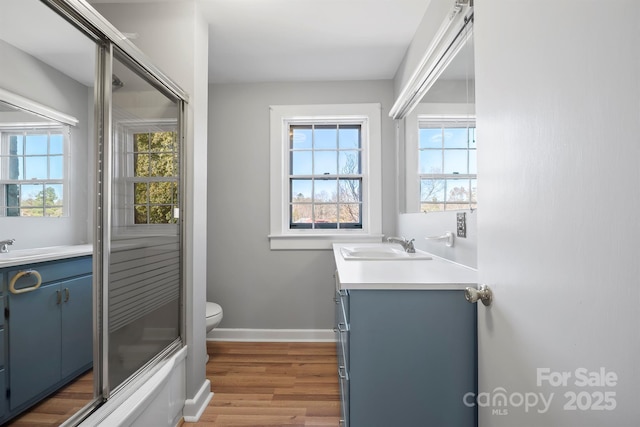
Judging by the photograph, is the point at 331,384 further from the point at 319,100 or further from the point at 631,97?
the point at 319,100

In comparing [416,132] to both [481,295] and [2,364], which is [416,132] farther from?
[2,364]

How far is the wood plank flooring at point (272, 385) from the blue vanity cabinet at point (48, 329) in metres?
0.92

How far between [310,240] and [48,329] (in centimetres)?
203

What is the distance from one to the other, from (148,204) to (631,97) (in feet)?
5.83

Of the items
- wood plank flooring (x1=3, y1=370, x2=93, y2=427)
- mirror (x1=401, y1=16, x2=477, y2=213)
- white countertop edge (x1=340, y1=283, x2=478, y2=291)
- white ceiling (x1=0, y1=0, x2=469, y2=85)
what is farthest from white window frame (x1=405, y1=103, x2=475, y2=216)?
wood plank flooring (x1=3, y1=370, x2=93, y2=427)

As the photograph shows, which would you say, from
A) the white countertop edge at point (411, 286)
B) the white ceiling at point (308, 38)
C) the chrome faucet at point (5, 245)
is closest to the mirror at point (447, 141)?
the white ceiling at point (308, 38)

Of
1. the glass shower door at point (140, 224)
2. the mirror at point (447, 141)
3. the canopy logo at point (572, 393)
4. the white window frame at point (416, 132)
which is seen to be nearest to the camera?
the canopy logo at point (572, 393)

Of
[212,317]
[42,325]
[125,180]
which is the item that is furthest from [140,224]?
[212,317]

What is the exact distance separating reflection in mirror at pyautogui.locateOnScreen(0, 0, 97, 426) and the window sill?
1804mm

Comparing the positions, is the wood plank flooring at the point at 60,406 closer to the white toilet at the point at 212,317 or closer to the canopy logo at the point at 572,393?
the white toilet at the point at 212,317

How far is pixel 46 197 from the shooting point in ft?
3.45

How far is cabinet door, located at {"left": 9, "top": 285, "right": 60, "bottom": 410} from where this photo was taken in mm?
1017

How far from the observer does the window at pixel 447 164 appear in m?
1.53

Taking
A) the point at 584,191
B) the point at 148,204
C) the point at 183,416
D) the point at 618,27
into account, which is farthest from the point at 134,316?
the point at 618,27
